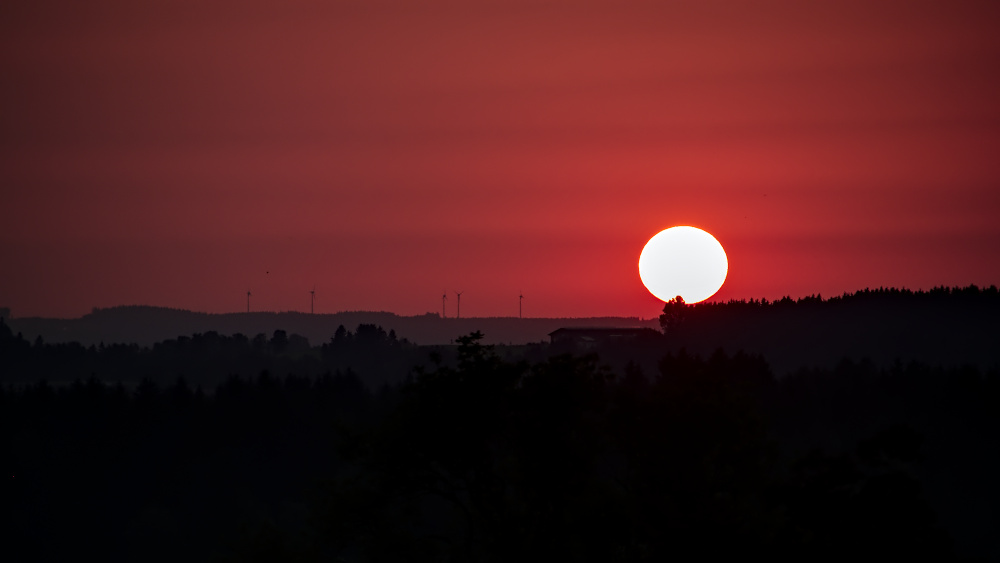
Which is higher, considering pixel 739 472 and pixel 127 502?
pixel 739 472

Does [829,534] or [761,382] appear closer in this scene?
[829,534]

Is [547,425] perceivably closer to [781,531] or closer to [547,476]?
[547,476]

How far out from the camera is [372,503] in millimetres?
47625

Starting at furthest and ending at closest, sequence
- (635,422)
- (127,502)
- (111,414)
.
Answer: (111,414) < (127,502) < (635,422)

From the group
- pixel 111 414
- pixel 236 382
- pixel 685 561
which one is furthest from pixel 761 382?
pixel 685 561

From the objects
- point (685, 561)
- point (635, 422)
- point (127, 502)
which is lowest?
point (127, 502)

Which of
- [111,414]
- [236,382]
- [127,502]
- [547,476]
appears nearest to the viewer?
[547,476]

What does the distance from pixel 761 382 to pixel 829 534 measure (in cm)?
11393

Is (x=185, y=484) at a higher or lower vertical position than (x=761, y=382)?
lower

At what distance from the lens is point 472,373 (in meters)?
45.2

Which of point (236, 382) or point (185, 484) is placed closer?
point (185, 484)

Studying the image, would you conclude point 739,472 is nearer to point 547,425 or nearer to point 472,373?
point 547,425

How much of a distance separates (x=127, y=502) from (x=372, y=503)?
100144 millimetres

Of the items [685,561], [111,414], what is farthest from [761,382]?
[685,561]
